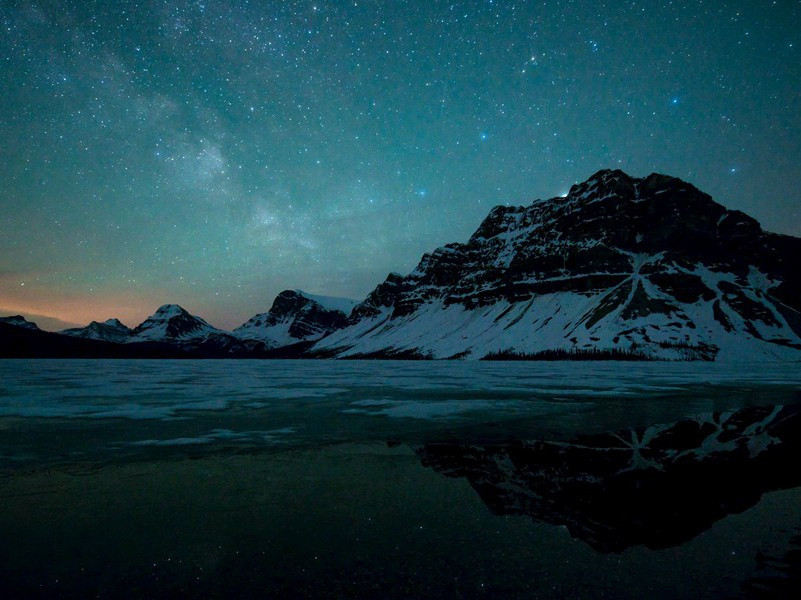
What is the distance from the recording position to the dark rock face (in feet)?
15.7

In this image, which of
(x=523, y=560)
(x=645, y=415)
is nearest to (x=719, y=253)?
(x=645, y=415)

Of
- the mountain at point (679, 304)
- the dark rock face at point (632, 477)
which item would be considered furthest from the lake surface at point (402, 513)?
the mountain at point (679, 304)

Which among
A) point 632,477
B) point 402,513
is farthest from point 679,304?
point 402,513

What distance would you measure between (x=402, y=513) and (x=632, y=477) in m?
3.83

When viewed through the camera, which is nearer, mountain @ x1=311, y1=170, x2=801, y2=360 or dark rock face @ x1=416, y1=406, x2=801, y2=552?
dark rock face @ x1=416, y1=406, x2=801, y2=552

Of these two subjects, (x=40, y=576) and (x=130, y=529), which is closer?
(x=40, y=576)

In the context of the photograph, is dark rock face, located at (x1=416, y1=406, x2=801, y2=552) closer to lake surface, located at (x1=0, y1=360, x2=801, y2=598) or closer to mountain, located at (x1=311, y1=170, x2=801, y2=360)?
lake surface, located at (x1=0, y1=360, x2=801, y2=598)

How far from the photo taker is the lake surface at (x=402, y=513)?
3555 mm

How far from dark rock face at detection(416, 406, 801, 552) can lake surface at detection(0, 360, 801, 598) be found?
0.12ft

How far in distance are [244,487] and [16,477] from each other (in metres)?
3.85

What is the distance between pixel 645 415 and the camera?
13.6 meters

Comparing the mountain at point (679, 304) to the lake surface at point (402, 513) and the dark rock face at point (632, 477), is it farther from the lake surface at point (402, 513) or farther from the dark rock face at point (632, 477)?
the lake surface at point (402, 513)

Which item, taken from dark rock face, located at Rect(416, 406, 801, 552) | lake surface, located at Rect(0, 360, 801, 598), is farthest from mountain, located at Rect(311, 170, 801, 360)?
lake surface, located at Rect(0, 360, 801, 598)

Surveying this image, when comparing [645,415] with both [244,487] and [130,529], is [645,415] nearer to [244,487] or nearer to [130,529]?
[244,487]
